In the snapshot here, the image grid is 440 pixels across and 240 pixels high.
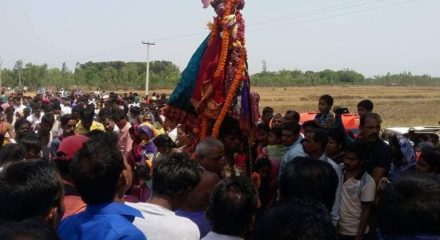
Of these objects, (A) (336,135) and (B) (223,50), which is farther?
(A) (336,135)

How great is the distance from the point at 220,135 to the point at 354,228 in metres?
1.48

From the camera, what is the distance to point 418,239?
2.11m

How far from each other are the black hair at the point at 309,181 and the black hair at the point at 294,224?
91 cm

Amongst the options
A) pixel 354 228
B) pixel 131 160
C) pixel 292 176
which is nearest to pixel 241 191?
pixel 292 176

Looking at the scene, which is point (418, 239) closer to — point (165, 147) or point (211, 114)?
point (211, 114)

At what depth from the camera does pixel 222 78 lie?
16.4 ft

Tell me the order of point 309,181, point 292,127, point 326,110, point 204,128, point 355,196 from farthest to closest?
point 326,110 → point 292,127 → point 204,128 → point 355,196 → point 309,181

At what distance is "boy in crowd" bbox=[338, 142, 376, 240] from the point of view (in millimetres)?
4535

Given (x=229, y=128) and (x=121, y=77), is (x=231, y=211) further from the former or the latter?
(x=121, y=77)

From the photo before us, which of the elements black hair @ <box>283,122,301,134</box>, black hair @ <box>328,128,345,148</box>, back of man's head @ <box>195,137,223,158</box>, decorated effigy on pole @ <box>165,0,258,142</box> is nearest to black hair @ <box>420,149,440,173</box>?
black hair @ <box>328,128,345,148</box>

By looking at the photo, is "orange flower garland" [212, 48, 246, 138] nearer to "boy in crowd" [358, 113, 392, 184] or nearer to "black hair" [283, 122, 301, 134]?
"black hair" [283, 122, 301, 134]

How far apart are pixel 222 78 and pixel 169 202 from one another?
2.11 meters

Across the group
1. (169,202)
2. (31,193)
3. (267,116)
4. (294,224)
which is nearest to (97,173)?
(31,193)

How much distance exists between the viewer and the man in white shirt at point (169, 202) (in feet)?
9.21
